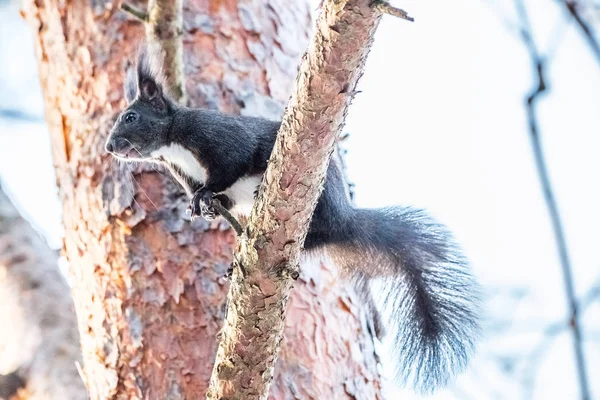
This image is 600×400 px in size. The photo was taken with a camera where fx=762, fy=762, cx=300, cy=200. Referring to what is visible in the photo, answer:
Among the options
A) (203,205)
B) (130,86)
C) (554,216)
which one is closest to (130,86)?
(130,86)

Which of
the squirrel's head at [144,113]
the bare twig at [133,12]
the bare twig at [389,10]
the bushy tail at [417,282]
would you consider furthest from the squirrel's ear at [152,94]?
the bare twig at [389,10]

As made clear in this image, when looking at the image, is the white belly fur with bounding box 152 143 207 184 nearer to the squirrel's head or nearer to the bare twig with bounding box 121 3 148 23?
the squirrel's head

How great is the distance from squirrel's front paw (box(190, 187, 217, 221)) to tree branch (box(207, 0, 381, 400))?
22.3 inches

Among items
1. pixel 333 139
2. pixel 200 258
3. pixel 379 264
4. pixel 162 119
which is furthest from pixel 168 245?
pixel 333 139

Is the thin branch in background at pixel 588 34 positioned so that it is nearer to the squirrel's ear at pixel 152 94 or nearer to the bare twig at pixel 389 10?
the bare twig at pixel 389 10

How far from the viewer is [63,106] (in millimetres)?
2852

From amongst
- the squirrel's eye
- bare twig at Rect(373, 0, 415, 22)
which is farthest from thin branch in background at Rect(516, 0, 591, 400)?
the squirrel's eye

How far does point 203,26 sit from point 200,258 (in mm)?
919

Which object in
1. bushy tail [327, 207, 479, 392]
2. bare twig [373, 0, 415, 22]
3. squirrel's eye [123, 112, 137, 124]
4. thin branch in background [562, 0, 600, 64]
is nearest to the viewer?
thin branch in background [562, 0, 600, 64]

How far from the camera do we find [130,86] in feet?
9.27

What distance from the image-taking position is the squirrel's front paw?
7.64ft

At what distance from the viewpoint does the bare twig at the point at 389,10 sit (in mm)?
1189

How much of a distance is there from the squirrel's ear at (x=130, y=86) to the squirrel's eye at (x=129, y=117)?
0.10 meters

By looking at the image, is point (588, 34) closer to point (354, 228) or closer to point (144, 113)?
point (354, 228)
